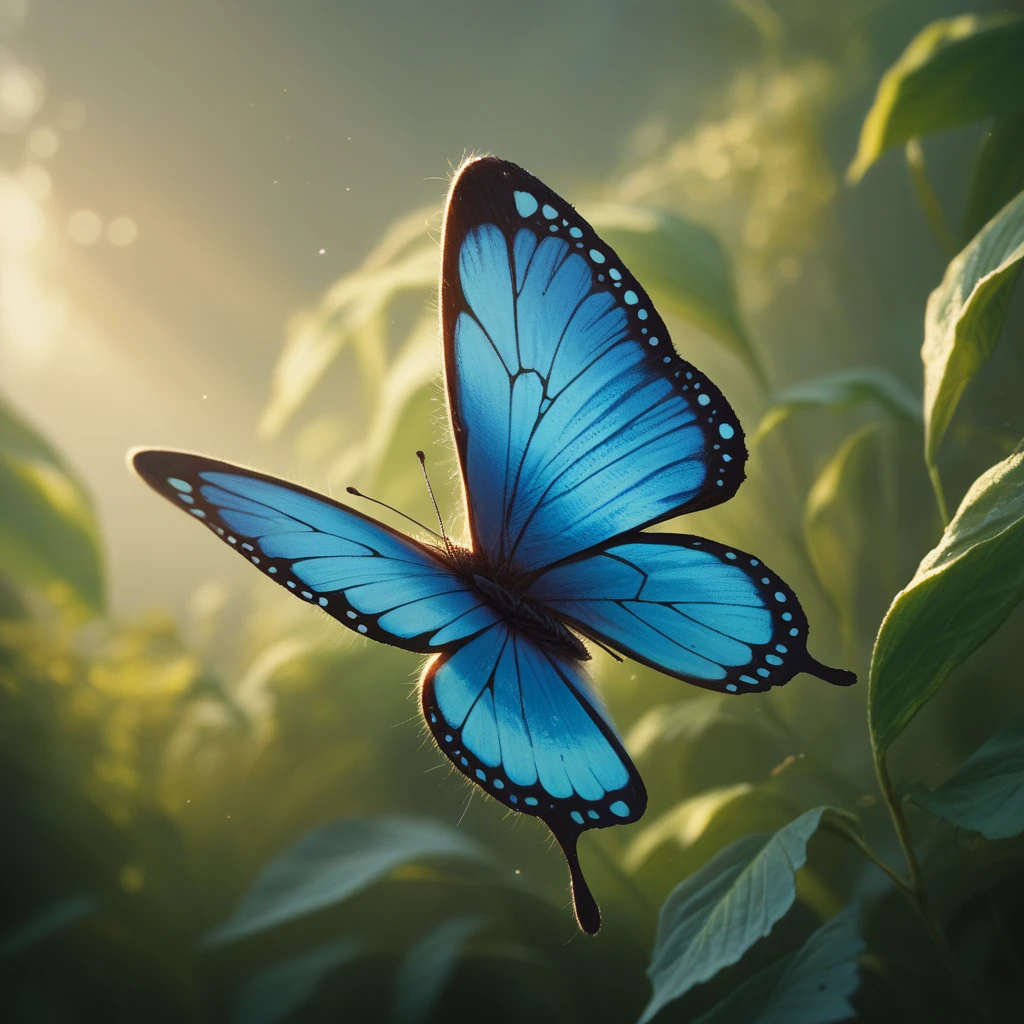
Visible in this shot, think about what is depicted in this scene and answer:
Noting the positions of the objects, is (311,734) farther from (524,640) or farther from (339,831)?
(524,640)

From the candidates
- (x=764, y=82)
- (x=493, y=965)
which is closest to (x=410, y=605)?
(x=493, y=965)

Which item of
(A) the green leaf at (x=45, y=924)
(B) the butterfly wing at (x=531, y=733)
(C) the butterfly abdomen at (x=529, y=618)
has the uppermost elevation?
(C) the butterfly abdomen at (x=529, y=618)

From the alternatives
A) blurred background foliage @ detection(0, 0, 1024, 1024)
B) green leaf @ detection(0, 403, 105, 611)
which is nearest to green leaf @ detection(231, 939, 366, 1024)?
blurred background foliage @ detection(0, 0, 1024, 1024)

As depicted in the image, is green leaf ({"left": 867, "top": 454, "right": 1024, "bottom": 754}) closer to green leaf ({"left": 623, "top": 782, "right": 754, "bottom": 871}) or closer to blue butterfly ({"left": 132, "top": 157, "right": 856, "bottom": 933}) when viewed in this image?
blue butterfly ({"left": 132, "top": 157, "right": 856, "bottom": 933})

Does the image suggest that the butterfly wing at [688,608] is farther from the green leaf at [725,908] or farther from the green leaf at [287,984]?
the green leaf at [287,984]

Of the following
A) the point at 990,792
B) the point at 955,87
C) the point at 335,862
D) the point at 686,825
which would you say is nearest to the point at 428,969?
the point at 335,862

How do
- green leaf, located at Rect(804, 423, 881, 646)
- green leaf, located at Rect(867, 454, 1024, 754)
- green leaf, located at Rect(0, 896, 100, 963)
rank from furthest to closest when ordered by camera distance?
green leaf, located at Rect(0, 896, 100, 963) < green leaf, located at Rect(804, 423, 881, 646) < green leaf, located at Rect(867, 454, 1024, 754)

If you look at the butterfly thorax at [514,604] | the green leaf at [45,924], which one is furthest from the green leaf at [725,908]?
the green leaf at [45,924]

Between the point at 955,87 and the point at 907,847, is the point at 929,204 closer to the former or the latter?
the point at 955,87
